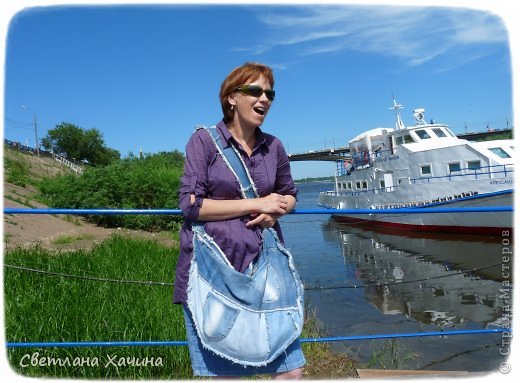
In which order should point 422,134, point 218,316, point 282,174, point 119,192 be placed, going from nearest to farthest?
point 218,316 < point 282,174 < point 422,134 < point 119,192

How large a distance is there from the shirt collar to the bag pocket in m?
0.63

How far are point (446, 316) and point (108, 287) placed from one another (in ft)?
17.7

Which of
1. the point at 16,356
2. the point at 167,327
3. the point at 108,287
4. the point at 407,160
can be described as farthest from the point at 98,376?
the point at 407,160

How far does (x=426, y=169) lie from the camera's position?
15125 millimetres

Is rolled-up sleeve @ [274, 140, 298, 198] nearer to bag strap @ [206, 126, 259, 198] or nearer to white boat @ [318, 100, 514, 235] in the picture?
bag strap @ [206, 126, 259, 198]

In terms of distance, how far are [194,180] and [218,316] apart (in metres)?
0.54

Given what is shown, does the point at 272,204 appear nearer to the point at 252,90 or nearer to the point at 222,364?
the point at 252,90

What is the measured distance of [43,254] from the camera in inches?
260

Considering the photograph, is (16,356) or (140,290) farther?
(140,290)

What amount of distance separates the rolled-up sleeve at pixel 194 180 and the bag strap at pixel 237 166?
0.06 meters

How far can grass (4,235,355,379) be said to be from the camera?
3006 mm

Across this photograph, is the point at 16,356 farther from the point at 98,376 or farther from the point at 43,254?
the point at 43,254

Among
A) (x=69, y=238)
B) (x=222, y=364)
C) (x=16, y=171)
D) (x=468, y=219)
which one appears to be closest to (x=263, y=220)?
(x=222, y=364)

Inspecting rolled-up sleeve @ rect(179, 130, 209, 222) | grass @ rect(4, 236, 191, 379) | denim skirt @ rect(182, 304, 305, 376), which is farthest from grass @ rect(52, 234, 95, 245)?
rolled-up sleeve @ rect(179, 130, 209, 222)
